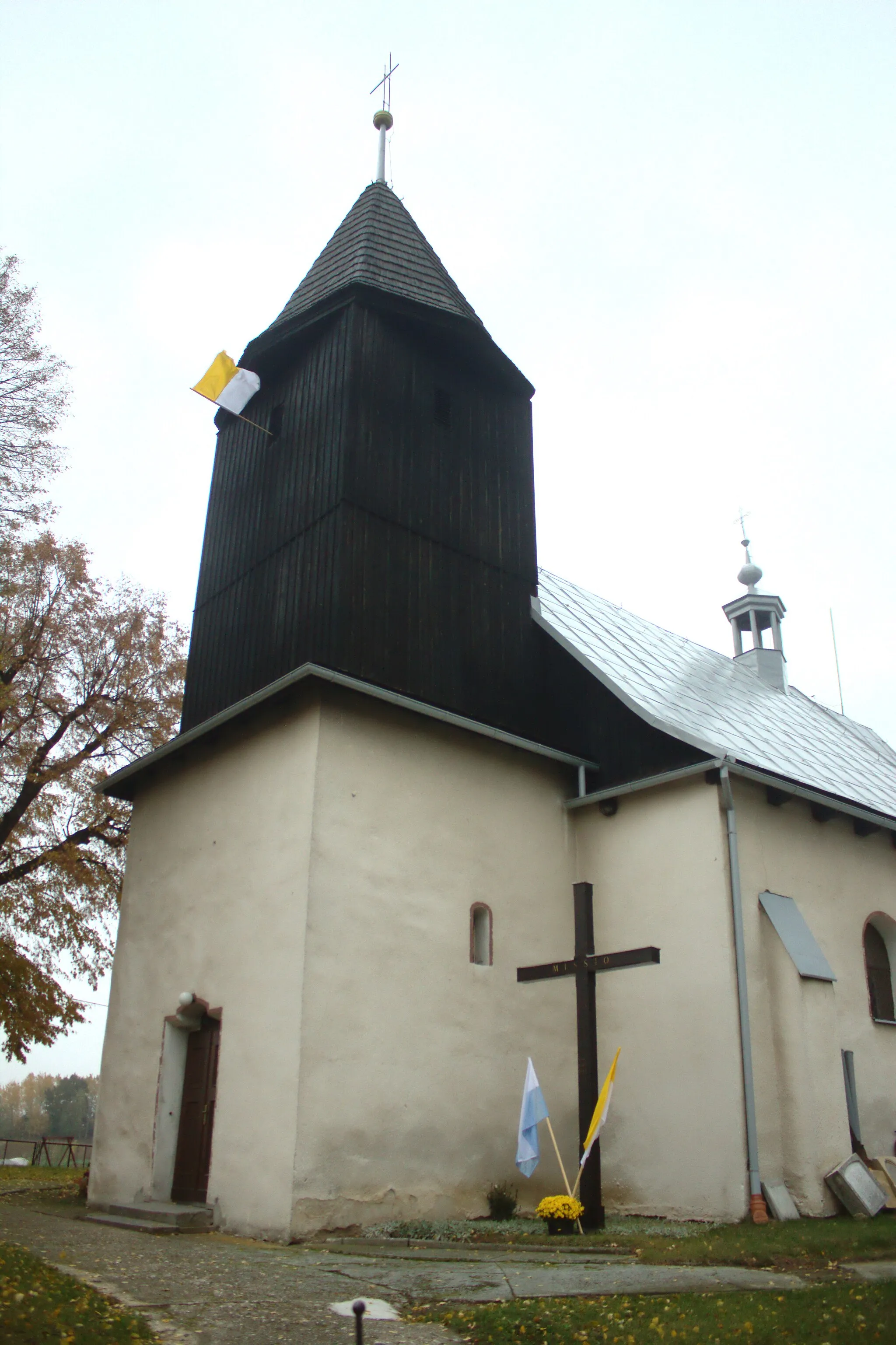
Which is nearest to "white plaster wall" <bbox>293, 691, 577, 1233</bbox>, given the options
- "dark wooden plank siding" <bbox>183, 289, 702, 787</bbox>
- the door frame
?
"dark wooden plank siding" <bbox>183, 289, 702, 787</bbox>

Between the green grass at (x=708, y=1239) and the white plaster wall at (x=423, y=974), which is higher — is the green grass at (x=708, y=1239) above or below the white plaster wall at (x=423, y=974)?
below

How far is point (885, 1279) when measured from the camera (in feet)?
26.0

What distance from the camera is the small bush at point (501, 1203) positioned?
12258 mm

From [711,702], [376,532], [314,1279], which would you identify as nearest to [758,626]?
[711,702]

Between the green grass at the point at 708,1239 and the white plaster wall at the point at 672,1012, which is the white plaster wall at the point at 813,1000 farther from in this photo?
the green grass at the point at 708,1239

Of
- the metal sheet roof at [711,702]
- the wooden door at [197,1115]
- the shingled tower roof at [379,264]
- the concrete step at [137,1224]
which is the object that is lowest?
the concrete step at [137,1224]

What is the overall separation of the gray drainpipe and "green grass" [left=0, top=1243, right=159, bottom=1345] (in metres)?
7.35

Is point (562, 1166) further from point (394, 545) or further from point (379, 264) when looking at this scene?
point (379, 264)

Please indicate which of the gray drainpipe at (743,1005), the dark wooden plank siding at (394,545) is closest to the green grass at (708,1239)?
the gray drainpipe at (743,1005)

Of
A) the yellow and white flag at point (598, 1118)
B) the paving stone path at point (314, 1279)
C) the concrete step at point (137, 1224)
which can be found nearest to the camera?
the paving stone path at point (314, 1279)

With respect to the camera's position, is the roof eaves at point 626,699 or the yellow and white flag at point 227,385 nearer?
the roof eaves at point 626,699

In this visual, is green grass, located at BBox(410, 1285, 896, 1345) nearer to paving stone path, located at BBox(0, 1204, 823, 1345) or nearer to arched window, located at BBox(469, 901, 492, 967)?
paving stone path, located at BBox(0, 1204, 823, 1345)

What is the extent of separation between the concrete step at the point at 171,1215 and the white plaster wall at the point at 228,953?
0.20 m

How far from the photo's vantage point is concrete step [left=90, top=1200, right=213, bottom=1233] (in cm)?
1135
